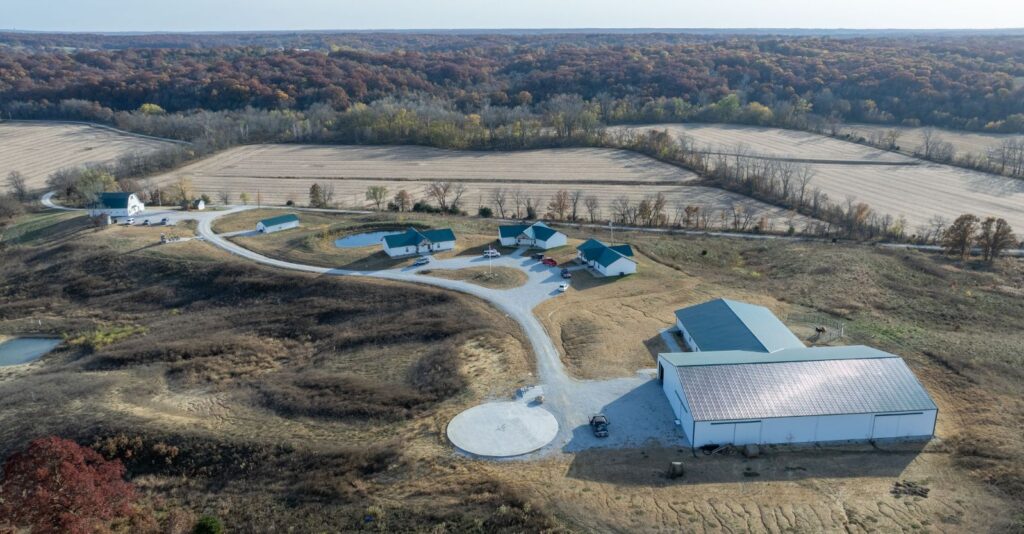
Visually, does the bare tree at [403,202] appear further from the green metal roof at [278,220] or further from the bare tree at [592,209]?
the bare tree at [592,209]

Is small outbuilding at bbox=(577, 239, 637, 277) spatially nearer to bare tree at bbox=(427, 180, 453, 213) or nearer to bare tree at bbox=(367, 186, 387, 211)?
bare tree at bbox=(427, 180, 453, 213)

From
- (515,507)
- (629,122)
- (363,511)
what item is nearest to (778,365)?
(515,507)

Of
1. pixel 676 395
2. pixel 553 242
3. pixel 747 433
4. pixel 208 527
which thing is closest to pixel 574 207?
pixel 553 242

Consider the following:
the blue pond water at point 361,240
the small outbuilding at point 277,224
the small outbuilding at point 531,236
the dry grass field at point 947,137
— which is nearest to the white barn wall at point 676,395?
the small outbuilding at point 531,236

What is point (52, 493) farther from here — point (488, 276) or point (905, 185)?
point (905, 185)

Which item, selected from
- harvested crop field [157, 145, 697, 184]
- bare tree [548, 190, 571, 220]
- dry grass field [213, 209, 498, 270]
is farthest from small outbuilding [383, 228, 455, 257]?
harvested crop field [157, 145, 697, 184]

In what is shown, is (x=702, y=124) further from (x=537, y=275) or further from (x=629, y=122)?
(x=537, y=275)

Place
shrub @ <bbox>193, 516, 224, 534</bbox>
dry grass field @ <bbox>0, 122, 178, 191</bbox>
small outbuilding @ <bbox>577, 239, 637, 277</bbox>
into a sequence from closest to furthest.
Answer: shrub @ <bbox>193, 516, 224, 534</bbox> < small outbuilding @ <bbox>577, 239, 637, 277</bbox> < dry grass field @ <bbox>0, 122, 178, 191</bbox>
